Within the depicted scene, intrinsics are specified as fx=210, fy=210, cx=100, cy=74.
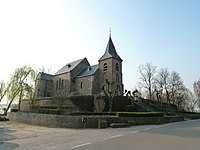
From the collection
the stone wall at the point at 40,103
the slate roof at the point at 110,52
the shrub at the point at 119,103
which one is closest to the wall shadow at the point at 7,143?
the stone wall at the point at 40,103

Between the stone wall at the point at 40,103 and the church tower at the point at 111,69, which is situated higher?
the church tower at the point at 111,69

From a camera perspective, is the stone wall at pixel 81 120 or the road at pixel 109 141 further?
the stone wall at pixel 81 120

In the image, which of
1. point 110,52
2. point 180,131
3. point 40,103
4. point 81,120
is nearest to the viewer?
point 180,131

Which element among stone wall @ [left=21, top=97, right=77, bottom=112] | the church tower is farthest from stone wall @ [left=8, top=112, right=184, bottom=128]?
the church tower

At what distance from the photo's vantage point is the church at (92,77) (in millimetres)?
47125

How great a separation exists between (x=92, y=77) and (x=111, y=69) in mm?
4786

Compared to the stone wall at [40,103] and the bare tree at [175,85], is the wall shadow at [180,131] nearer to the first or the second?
the stone wall at [40,103]

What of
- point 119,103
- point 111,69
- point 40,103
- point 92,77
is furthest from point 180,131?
point 92,77

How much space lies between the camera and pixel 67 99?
37625 mm

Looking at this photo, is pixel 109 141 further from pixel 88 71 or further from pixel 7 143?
pixel 88 71

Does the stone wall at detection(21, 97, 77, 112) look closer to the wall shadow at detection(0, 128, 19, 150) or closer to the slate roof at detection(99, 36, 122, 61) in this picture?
the slate roof at detection(99, 36, 122, 61)

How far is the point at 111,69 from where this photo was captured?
46938mm

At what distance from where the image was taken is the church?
4712 centimetres

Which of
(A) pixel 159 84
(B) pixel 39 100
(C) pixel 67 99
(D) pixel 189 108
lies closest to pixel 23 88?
(B) pixel 39 100
